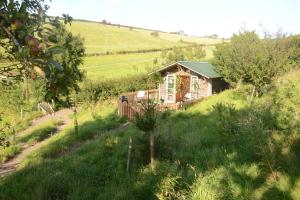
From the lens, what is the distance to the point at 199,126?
43.7 ft

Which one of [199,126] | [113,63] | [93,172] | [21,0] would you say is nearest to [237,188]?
[93,172]

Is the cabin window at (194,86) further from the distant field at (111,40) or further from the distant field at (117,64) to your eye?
the distant field at (111,40)

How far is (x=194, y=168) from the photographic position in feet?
24.8

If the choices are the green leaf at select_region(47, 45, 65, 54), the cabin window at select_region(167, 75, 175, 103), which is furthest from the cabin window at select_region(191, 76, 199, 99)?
the green leaf at select_region(47, 45, 65, 54)

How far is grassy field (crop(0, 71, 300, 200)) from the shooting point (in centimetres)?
671

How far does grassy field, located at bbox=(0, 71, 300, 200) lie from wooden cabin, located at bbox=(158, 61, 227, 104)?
14.6m

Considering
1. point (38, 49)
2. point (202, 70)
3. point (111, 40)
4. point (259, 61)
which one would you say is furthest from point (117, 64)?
point (38, 49)

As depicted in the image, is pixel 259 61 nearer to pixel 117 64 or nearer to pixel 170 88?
pixel 170 88

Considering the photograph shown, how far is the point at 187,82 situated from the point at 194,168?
69.2ft

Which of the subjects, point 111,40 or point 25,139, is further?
point 111,40

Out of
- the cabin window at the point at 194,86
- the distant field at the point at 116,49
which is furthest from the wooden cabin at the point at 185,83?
the distant field at the point at 116,49

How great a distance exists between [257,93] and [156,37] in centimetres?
8415

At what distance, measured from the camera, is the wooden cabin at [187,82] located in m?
27.4

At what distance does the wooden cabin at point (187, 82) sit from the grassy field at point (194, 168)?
14.6 meters
